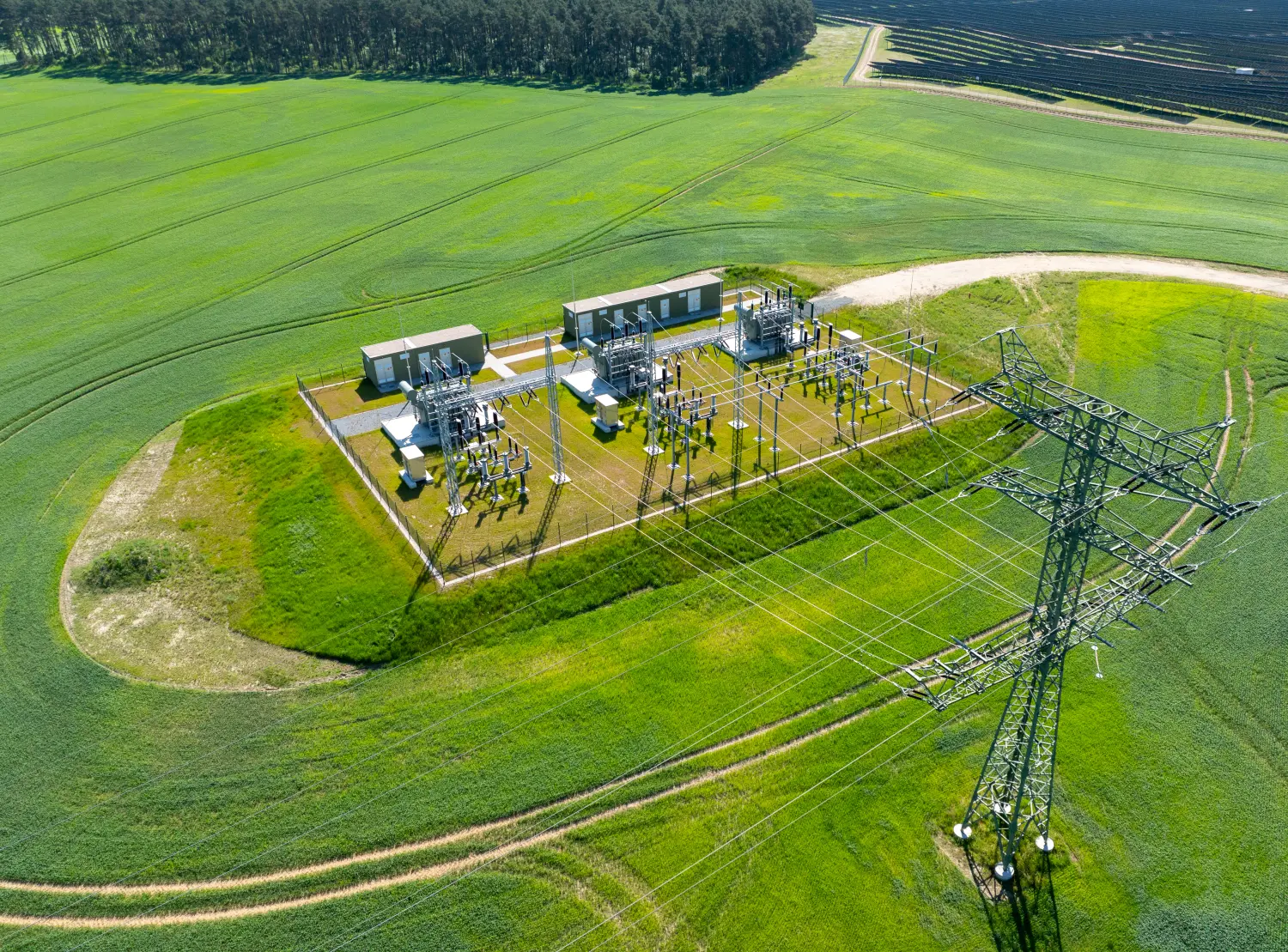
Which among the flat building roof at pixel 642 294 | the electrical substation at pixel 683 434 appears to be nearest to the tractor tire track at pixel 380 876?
the electrical substation at pixel 683 434

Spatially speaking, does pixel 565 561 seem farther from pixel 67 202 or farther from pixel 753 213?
pixel 67 202

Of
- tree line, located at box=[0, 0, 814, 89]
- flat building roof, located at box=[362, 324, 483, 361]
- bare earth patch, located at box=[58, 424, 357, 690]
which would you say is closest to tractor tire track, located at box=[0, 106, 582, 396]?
flat building roof, located at box=[362, 324, 483, 361]

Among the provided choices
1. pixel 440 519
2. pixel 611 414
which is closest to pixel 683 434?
pixel 611 414

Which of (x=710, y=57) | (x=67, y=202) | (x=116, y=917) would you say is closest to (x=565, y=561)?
(x=116, y=917)

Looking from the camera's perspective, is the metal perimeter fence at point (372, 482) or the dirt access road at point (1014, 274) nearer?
the metal perimeter fence at point (372, 482)

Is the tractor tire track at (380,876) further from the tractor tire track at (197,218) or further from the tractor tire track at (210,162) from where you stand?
the tractor tire track at (210,162)

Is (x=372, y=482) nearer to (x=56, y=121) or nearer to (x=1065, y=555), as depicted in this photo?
(x=1065, y=555)

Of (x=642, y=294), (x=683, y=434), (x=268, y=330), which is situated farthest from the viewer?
(x=268, y=330)
